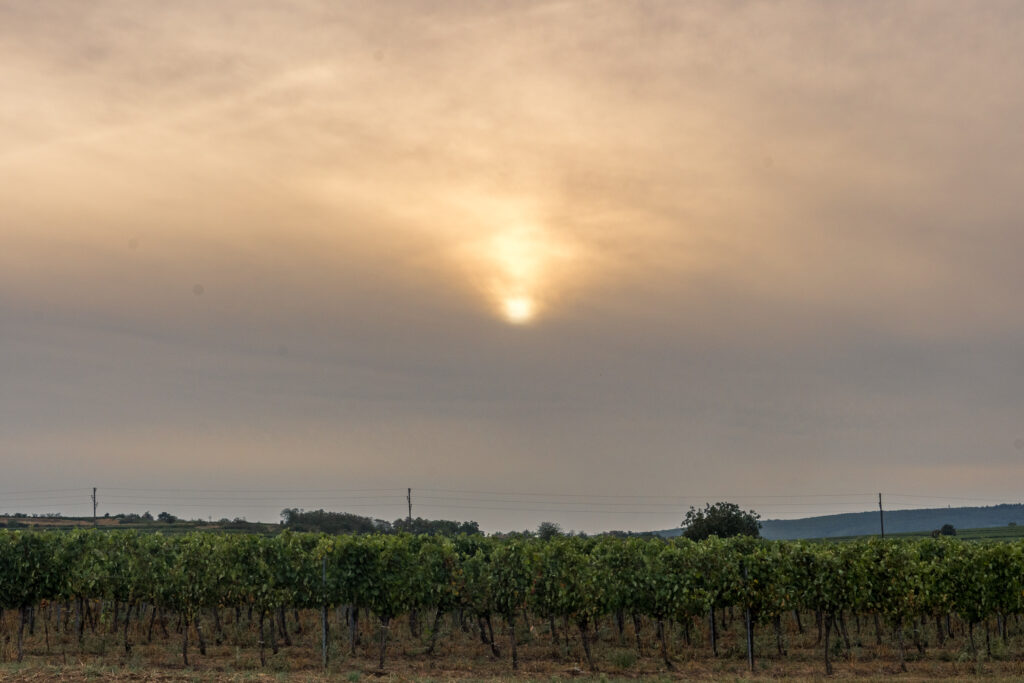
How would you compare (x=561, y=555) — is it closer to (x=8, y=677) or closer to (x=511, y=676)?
(x=511, y=676)

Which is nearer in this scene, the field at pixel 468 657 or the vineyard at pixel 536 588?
the field at pixel 468 657

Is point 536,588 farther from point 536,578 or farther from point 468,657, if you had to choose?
point 468,657

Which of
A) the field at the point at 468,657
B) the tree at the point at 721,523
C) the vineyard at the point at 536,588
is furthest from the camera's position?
the tree at the point at 721,523

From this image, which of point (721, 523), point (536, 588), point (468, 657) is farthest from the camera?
point (721, 523)

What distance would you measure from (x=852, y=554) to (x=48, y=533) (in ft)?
128

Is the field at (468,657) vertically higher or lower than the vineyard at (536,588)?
lower

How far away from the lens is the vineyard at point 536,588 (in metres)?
41.5

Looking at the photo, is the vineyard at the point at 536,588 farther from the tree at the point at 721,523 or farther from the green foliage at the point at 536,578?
the tree at the point at 721,523

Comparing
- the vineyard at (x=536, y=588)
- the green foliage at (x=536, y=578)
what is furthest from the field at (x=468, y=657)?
the green foliage at (x=536, y=578)

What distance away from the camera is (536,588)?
139ft

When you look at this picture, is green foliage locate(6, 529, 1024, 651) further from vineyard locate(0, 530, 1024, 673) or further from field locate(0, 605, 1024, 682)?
field locate(0, 605, 1024, 682)

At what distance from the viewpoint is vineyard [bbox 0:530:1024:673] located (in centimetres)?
4147

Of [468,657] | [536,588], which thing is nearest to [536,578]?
[536,588]

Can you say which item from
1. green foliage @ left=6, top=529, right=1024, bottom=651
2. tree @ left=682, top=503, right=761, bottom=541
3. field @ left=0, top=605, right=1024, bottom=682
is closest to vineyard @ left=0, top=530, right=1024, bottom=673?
green foliage @ left=6, top=529, right=1024, bottom=651
